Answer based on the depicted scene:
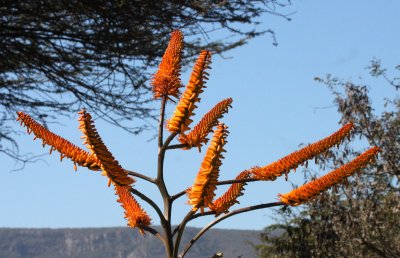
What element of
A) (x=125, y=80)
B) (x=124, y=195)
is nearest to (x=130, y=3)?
(x=125, y=80)

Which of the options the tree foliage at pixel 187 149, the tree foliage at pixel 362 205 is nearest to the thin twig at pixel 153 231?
the tree foliage at pixel 187 149

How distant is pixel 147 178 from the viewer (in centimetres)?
213

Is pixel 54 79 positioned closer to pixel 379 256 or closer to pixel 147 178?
pixel 379 256

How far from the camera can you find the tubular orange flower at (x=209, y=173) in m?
1.96

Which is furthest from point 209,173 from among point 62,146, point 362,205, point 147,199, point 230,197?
point 362,205

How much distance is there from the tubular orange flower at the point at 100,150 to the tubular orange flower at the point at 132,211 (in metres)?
0.16

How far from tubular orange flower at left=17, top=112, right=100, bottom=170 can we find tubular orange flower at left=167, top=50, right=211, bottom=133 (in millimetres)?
244

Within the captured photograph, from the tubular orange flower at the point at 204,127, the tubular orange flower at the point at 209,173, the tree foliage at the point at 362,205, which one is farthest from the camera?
the tree foliage at the point at 362,205

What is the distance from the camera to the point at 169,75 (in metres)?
2.17

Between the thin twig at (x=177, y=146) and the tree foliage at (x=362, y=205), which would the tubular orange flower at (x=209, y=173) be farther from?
the tree foliage at (x=362, y=205)

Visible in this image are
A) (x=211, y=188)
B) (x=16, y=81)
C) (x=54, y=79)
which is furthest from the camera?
(x=16, y=81)

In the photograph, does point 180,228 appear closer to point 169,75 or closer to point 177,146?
point 177,146

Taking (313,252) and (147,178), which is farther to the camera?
(313,252)

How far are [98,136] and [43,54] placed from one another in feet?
36.9
